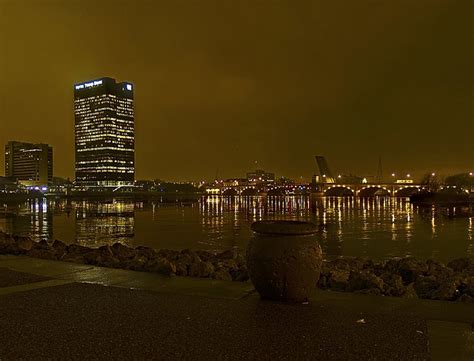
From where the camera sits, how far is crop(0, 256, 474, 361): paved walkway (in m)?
5.26

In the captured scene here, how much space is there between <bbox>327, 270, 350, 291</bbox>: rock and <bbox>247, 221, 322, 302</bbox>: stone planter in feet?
10.9

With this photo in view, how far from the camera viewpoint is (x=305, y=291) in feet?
24.2

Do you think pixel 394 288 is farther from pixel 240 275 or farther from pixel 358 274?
pixel 240 275

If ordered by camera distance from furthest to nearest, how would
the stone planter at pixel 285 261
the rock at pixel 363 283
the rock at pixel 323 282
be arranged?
the rock at pixel 323 282, the rock at pixel 363 283, the stone planter at pixel 285 261

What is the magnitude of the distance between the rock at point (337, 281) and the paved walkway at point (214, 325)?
7.84 feet

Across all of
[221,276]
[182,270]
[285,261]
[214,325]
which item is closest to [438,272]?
[221,276]

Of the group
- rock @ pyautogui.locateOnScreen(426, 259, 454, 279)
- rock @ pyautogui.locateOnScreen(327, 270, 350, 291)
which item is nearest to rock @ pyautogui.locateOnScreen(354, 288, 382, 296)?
rock @ pyautogui.locateOnScreen(327, 270, 350, 291)

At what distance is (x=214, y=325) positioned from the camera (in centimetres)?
626

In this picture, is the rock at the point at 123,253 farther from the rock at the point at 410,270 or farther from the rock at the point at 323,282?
the rock at the point at 410,270

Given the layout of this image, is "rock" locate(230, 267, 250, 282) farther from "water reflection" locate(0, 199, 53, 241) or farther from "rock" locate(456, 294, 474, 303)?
"water reflection" locate(0, 199, 53, 241)

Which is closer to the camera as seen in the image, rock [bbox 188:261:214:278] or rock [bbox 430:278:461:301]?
rock [bbox 430:278:461:301]

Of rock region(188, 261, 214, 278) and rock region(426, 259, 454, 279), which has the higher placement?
rock region(188, 261, 214, 278)

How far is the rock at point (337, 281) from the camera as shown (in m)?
10.6

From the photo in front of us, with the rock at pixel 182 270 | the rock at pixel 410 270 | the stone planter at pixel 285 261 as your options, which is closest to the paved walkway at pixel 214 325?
the stone planter at pixel 285 261
